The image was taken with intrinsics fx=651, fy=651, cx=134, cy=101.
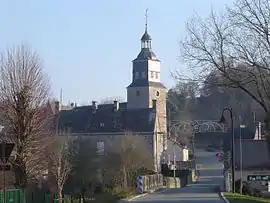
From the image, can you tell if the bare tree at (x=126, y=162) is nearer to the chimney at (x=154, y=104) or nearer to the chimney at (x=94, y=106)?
the chimney at (x=154, y=104)

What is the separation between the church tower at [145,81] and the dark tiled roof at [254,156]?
3943cm

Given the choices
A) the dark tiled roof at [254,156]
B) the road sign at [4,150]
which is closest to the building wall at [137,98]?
the dark tiled roof at [254,156]

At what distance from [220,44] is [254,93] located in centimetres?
348

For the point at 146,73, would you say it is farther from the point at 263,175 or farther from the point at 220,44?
the point at 220,44

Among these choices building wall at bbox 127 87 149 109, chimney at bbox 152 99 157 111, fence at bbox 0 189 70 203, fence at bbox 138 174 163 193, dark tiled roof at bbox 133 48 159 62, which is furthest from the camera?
dark tiled roof at bbox 133 48 159 62

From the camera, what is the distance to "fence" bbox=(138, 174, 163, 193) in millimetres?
48256

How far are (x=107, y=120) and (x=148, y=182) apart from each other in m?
48.3

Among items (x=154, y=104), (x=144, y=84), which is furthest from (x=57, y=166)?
(x=144, y=84)

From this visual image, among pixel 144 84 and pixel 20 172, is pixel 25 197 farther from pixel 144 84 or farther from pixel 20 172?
pixel 144 84

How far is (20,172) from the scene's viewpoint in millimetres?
39125

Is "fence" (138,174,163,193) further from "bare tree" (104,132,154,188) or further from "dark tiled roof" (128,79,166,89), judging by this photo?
"dark tiled roof" (128,79,166,89)

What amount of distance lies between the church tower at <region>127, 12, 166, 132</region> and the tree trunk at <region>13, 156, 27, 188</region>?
69.8m

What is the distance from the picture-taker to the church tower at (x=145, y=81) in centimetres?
11038

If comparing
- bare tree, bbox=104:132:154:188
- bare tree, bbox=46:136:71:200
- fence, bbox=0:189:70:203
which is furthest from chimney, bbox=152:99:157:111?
fence, bbox=0:189:70:203
